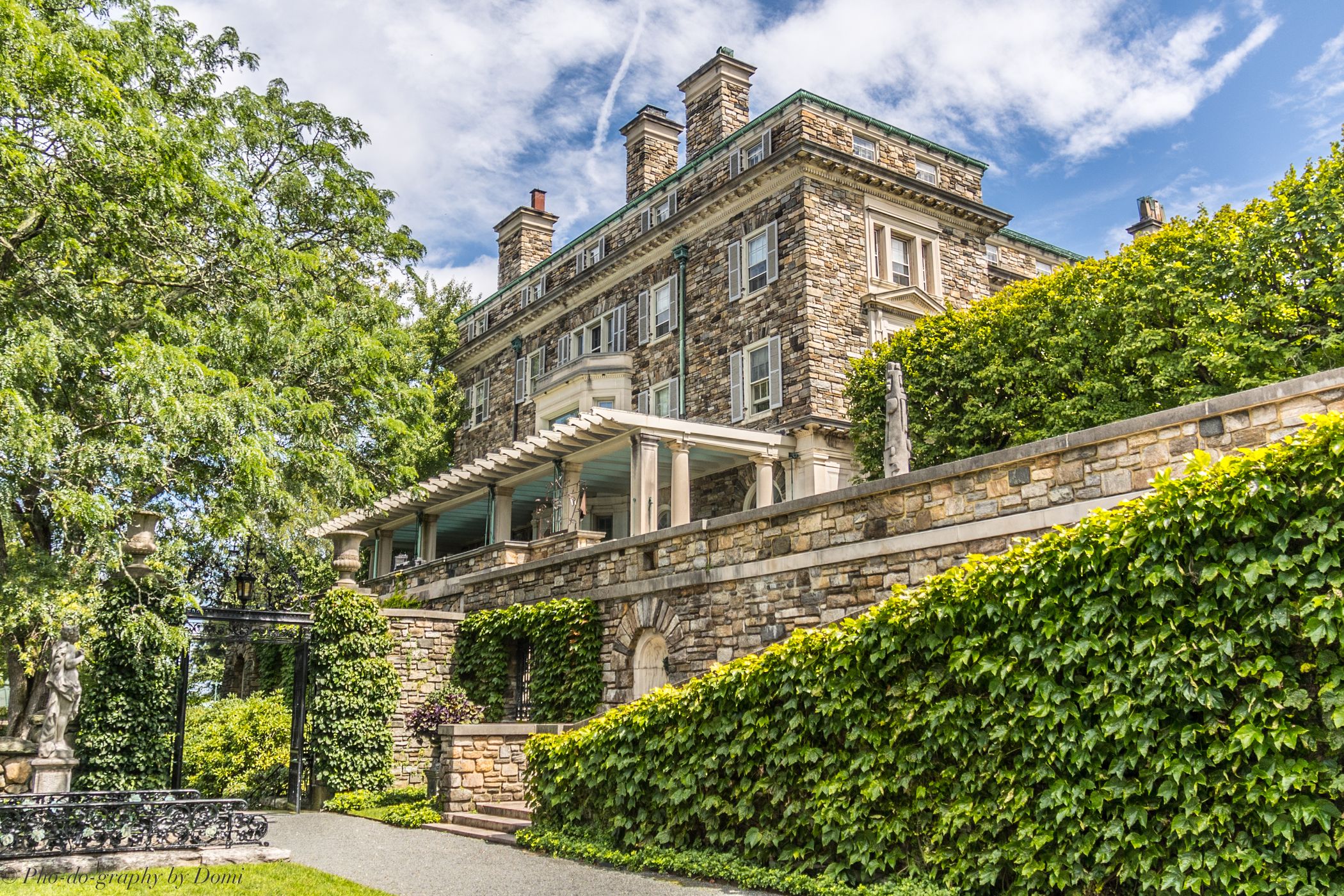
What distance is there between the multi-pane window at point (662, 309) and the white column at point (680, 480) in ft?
22.0

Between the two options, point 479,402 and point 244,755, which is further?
point 479,402

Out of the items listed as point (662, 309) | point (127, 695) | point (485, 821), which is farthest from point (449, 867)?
point (662, 309)

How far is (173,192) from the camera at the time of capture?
12.1m

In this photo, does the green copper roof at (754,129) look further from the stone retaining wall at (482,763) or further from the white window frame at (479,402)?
the stone retaining wall at (482,763)

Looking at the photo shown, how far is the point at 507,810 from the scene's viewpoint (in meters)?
13.1

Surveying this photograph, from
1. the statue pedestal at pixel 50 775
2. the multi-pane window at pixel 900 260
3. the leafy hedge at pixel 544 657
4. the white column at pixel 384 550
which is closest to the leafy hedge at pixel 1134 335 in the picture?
the multi-pane window at pixel 900 260

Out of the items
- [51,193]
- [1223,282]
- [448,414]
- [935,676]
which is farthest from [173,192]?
[448,414]

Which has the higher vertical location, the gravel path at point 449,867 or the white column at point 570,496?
the white column at point 570,496

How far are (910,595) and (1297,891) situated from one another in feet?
Answer: 10.7

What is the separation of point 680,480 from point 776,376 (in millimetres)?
4214

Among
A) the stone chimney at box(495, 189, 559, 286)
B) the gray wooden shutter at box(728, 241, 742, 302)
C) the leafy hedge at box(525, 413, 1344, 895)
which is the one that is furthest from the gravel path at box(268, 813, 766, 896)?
the stone chimney at box(495, 189, 559, 286)

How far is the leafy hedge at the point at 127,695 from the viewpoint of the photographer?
46.9 ft

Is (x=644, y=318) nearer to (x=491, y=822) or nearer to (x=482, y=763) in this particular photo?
(x=482, y=763)

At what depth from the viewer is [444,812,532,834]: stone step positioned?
1245cm
